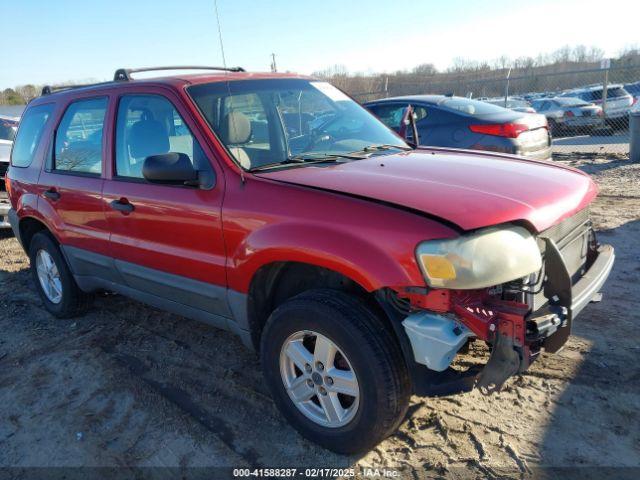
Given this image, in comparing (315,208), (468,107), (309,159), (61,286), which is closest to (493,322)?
(315,208)

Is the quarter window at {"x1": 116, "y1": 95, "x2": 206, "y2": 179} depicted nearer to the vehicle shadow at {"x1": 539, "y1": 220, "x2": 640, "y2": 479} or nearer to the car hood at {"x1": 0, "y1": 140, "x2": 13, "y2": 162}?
the vehicle shadow at {"x1": 539, "y1": 220, "x2": 640, "y2": 479}

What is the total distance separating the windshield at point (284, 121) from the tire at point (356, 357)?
3.04ft

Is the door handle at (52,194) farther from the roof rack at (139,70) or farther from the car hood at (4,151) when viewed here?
the car hood at (4,151)

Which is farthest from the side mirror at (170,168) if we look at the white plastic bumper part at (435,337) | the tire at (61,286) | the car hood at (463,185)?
the tire at (61,286)

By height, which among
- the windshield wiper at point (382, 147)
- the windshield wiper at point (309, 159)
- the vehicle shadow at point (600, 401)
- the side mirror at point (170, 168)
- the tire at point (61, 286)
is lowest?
the vehicle shadow at point (600, 401)

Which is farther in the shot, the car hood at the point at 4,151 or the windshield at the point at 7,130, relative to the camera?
the windshield at the point at 7,130

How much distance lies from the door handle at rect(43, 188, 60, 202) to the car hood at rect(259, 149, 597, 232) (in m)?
2.19

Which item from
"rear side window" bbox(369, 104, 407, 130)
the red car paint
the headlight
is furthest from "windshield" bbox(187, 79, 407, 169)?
"rear side window" bbox(369, 104, 407, 130)

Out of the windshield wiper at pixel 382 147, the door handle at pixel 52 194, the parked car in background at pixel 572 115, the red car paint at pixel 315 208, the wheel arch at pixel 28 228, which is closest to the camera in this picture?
the red car paint at pixel 315 208

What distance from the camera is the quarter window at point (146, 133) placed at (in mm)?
3219

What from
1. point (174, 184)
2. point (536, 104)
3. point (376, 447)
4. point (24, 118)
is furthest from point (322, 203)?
point (536, 104)

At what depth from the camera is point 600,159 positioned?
37.4 feet

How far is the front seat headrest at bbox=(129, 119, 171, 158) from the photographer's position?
134 inches

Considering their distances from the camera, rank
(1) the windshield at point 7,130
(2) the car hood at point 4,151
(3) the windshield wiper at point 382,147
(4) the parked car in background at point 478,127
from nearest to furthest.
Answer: (3) the windshield wiper at point 382,147
(4) the parked car in background at point 478,127
(2) the car hood at point 4,151
(1) the windshield at point 7,130
